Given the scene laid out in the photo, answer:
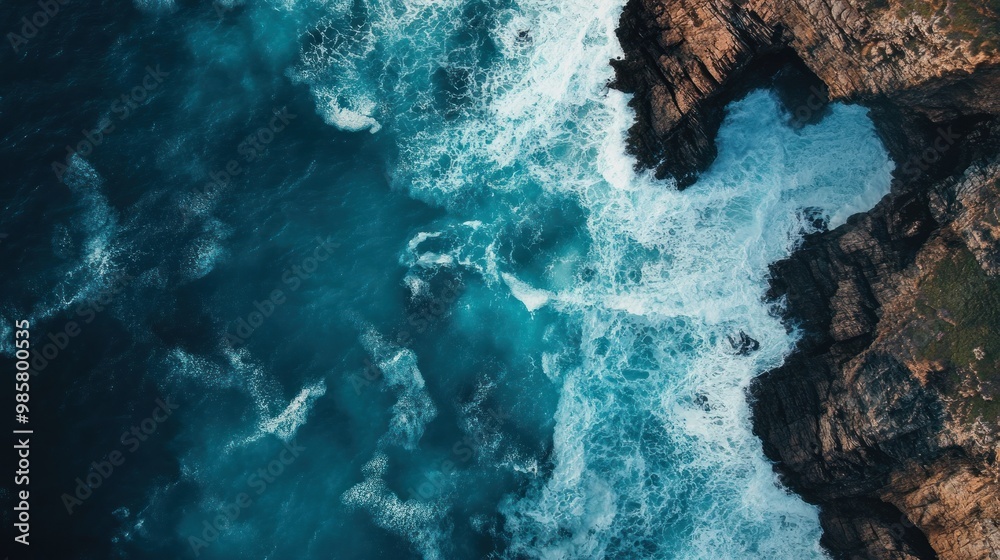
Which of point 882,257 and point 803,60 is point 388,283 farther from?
point 882,257

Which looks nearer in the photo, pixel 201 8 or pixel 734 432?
pixel 734 432

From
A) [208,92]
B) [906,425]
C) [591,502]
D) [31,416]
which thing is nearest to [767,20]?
[906,425]

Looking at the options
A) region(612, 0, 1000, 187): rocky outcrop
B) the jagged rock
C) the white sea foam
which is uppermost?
region(612, 0, 1000, 187): rocky outcrop

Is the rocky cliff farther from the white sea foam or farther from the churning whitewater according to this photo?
the white sea foam

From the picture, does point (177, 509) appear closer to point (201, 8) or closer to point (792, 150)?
point (201, 8)

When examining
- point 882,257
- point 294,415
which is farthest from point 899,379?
point 294,415

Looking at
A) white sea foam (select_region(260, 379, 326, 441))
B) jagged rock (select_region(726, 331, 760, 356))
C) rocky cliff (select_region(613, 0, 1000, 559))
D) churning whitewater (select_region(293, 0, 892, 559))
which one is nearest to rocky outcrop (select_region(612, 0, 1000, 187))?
rocky cliff (select_region(613, 0, 1000, 559))

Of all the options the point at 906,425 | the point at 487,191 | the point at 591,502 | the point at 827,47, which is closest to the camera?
the point at 906,425
